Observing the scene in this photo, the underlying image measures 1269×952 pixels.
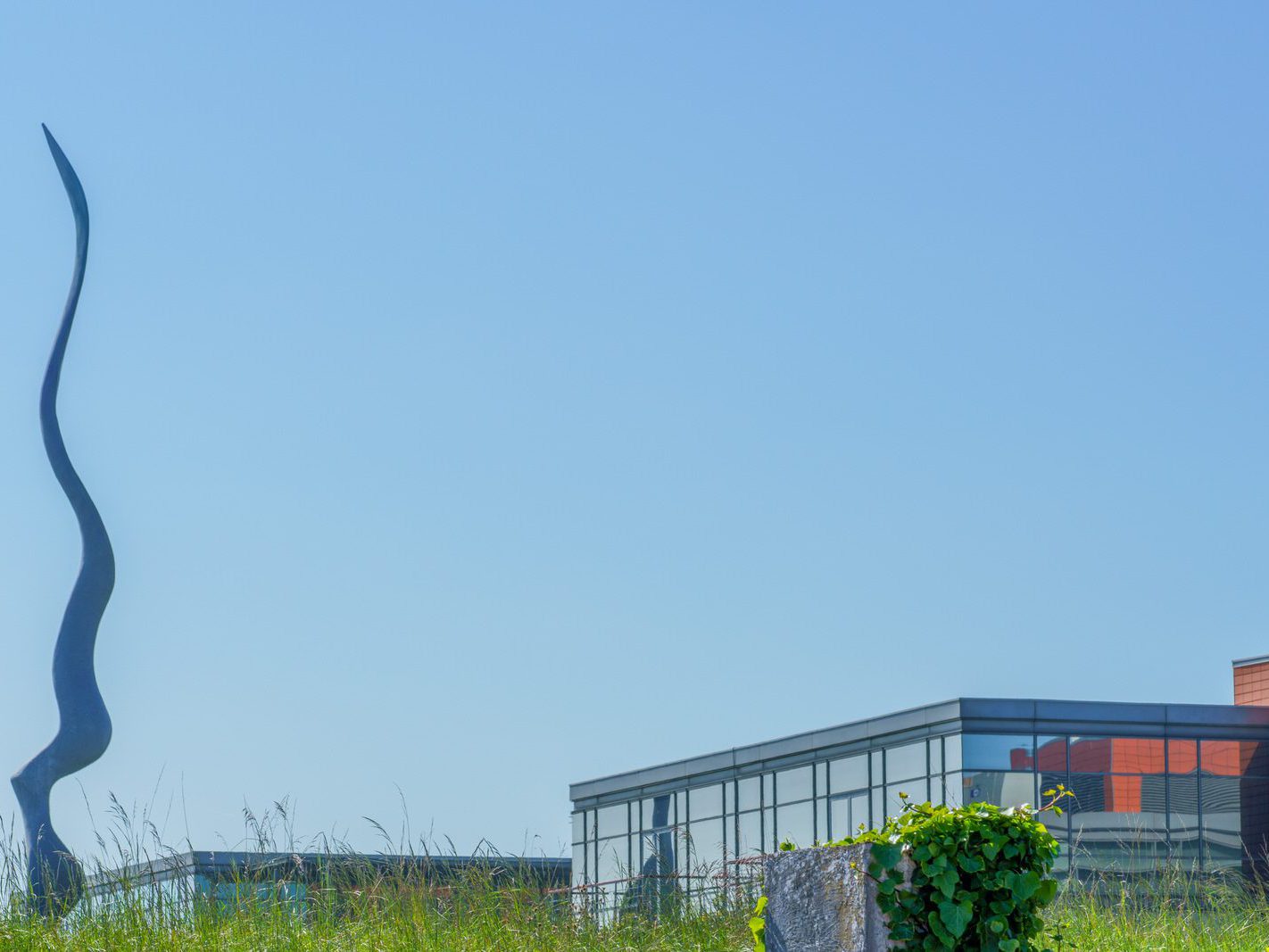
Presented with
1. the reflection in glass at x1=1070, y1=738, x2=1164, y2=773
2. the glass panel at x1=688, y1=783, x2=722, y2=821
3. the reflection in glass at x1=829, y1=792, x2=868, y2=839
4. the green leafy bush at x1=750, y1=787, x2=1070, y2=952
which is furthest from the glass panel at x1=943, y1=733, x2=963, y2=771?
the green leafy bush at x1=750, y1=787, x2=1070, y2=952

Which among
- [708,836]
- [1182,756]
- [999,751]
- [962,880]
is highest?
[999,751]

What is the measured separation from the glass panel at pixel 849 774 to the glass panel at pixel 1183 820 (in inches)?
209

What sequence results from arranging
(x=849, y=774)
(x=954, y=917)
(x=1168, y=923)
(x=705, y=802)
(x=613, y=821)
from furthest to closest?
(x=613, y=821)
(x=705, y=802)
(x=849, y=774)
(x=1168, y=923)
(x=954, y=917)

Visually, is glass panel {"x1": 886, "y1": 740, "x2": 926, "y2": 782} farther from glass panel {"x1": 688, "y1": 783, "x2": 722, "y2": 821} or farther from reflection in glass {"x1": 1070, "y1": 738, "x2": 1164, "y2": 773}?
glass panel {"x1": 688, "y1": 783, "x2": 722, "y2": 821}

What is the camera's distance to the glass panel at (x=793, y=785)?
31781 millimetres

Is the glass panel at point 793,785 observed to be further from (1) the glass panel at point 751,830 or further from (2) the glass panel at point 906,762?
(2) the glass panel at point 906,762

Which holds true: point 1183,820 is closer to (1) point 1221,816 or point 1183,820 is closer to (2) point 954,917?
(1) point 1221,816

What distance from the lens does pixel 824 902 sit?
736 centimetres

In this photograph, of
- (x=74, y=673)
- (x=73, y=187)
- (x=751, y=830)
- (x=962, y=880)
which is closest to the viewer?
(x=962, y=880)

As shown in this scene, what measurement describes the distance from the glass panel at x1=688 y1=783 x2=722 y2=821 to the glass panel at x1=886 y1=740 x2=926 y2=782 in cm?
525

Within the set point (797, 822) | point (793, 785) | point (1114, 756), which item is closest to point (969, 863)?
point (1114, 756)

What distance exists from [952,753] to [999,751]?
0.81 meters

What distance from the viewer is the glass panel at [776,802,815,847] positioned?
31.3 metres

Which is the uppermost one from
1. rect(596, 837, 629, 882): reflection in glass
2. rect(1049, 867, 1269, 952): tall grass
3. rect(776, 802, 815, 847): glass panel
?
rect(1049, 867, 1269, 952): tall grass
